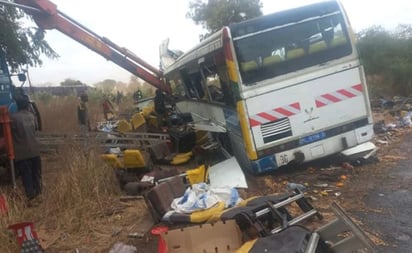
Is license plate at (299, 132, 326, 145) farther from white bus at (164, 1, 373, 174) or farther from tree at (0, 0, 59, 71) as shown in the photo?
Answer: tree at (0, 0, 59, 71)

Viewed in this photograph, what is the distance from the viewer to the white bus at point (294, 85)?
21.5ft

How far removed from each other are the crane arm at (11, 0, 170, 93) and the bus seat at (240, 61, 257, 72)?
5.04 metres

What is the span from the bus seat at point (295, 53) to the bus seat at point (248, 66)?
1.95 feet

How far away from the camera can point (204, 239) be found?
3.87 meters

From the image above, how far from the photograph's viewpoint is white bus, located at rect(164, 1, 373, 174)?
6.55 metres

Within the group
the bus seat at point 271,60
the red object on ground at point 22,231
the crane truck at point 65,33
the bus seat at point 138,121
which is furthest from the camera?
the bus seat at point 138,121

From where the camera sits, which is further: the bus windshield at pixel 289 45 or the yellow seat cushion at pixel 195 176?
the bus windshield at pixel 289 45

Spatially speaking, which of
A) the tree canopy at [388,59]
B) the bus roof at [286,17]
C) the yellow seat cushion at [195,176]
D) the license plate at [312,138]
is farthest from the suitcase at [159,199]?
the tree canopy at [388,59]

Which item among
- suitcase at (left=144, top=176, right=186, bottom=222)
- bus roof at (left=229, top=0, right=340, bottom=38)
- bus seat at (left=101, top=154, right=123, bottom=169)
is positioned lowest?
suitcase at (left=144, top=176, right=186, bottom=222)

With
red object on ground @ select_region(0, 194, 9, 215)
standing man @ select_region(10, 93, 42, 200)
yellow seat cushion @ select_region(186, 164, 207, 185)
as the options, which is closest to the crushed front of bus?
yellow seat cushion @ select_region(186, 164, 207, 185)

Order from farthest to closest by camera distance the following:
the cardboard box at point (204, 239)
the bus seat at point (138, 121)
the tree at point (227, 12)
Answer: the tree at point (227, 12) < the bus seat at point (138, 121) < the cardboard box at point (204, 239)

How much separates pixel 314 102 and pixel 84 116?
361 inches

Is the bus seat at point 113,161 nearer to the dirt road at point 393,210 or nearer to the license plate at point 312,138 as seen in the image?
the license plate at point 312,138

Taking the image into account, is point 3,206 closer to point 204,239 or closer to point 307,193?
point 204,239
